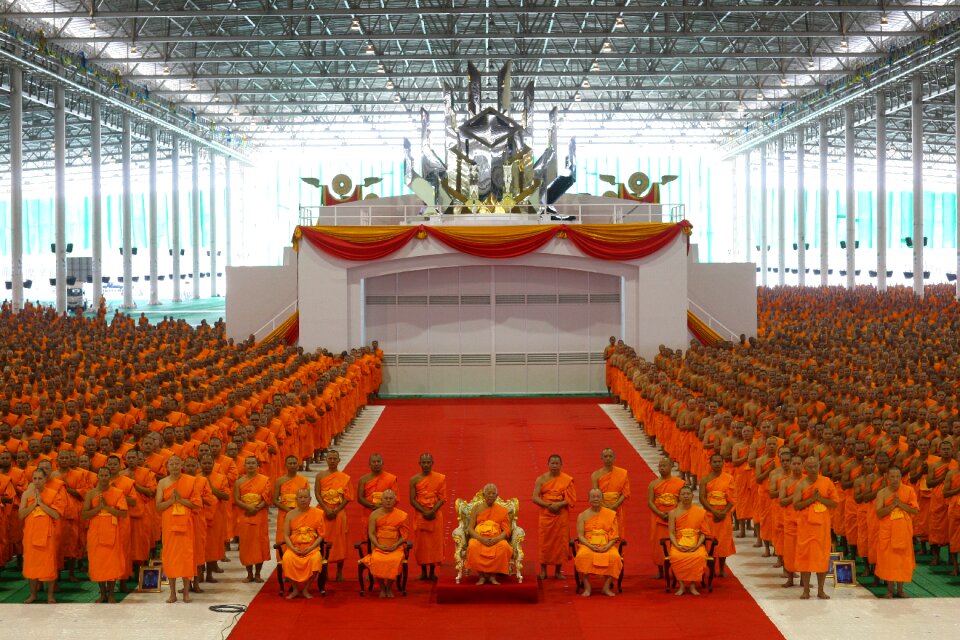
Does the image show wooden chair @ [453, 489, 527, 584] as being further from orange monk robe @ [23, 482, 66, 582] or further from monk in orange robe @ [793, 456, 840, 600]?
orange monk robe @ [23, 482, 66, 582]

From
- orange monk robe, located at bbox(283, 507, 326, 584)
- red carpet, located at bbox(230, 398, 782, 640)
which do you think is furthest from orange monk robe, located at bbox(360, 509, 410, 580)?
orange monk robe, located at bbox(283, 507, 326, 584)

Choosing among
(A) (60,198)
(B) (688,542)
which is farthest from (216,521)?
(A) (60,198)

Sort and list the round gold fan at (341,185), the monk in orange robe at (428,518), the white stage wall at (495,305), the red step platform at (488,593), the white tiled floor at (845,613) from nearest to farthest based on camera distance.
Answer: the white tiled floor at (845,613) → the red step platform at (488,593) → the monk in orange robe at (428,518) → the white stage wall at (495,305) → the round gold fan at (341,185)

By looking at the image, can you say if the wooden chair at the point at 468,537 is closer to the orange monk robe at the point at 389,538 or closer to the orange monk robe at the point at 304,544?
the orange monk robe at the point at 389,538

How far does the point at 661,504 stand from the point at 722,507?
648mm

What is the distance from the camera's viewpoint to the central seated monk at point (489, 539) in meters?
10.8

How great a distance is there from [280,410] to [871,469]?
28.1 ft

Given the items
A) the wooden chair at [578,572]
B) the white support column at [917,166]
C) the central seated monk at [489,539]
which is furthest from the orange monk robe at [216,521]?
the white support column at [917,166]

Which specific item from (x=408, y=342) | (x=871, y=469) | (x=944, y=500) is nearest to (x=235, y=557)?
(x=871, y=469)

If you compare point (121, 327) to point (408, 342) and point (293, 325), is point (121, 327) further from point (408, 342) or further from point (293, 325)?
point (408, 342)

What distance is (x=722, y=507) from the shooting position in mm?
11781

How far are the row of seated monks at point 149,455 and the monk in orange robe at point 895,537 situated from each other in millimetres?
6013

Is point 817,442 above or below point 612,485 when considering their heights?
above

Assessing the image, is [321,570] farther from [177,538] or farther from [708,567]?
[708,567]
